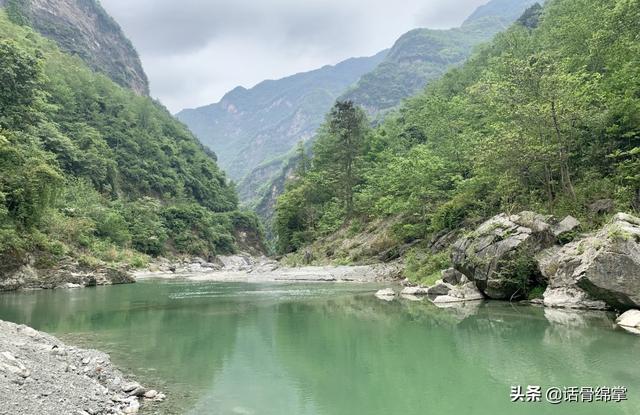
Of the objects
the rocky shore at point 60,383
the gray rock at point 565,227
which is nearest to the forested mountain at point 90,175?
the rocky shore at point 60,383

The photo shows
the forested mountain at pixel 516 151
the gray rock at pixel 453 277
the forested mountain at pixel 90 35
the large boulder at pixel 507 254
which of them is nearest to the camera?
the large boulder at pixel 507 254

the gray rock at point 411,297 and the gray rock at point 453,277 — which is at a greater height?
the gray rock at point 453,277

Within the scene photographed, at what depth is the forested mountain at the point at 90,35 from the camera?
461 feet

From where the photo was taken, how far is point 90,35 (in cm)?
16325

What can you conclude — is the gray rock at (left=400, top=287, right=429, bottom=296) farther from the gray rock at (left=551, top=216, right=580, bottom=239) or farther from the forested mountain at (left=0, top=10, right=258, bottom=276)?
the forested mountain at (left=0, top=10, right=258, bottom=276)

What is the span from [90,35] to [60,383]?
184m

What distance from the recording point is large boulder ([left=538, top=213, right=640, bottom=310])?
52.6ft

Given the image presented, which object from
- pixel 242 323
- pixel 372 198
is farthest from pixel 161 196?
pixel 242 323

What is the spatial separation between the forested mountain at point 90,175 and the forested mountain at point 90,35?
123 feet

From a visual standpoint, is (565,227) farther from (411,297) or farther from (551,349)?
(551,349)

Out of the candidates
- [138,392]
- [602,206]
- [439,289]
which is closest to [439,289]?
[439,289]

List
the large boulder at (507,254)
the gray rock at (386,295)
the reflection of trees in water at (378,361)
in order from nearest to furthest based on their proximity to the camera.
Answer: the reflection of trees in water at (378,361), the large boulder at (507,254), the gray rock at (386,295)

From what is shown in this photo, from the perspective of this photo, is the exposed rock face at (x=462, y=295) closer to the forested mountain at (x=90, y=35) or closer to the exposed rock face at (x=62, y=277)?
the exposed rock face at (x=62, y=277)

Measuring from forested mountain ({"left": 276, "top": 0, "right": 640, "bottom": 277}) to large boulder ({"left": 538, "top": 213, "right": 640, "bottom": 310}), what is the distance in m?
4.97
